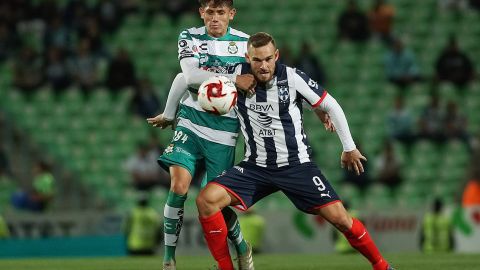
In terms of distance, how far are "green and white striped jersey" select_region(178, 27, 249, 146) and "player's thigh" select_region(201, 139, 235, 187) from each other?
0.04m

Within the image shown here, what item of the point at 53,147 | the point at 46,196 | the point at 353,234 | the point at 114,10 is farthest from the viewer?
the point at 114,10

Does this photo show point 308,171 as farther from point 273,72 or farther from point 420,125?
point 420,125

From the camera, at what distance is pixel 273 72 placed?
7.97 metres

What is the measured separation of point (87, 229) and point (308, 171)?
8.83 m

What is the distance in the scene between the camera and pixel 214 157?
28.4ft

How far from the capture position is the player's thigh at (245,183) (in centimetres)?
791

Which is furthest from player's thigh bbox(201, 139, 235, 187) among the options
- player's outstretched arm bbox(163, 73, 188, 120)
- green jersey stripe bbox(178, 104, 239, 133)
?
player's outstretched arm bbox(163, 73, 188, 120)

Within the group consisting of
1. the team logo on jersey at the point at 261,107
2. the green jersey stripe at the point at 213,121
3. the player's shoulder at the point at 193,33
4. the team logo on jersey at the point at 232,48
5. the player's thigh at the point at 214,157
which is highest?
the player's shoulder at the point at 193,33

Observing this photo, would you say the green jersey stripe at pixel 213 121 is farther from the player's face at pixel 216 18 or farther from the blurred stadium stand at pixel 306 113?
the blurred stadium stand at pixel 306 113

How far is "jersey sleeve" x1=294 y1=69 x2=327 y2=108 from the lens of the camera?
7.98 meters

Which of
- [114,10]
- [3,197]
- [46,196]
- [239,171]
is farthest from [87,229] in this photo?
[239,171]

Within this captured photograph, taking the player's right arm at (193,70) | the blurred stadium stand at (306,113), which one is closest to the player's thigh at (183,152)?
the player's right arm at (193,70)

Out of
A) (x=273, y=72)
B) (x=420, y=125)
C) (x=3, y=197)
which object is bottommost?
(x=3, y=197)

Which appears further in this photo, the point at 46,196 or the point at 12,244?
the point at 46,196
